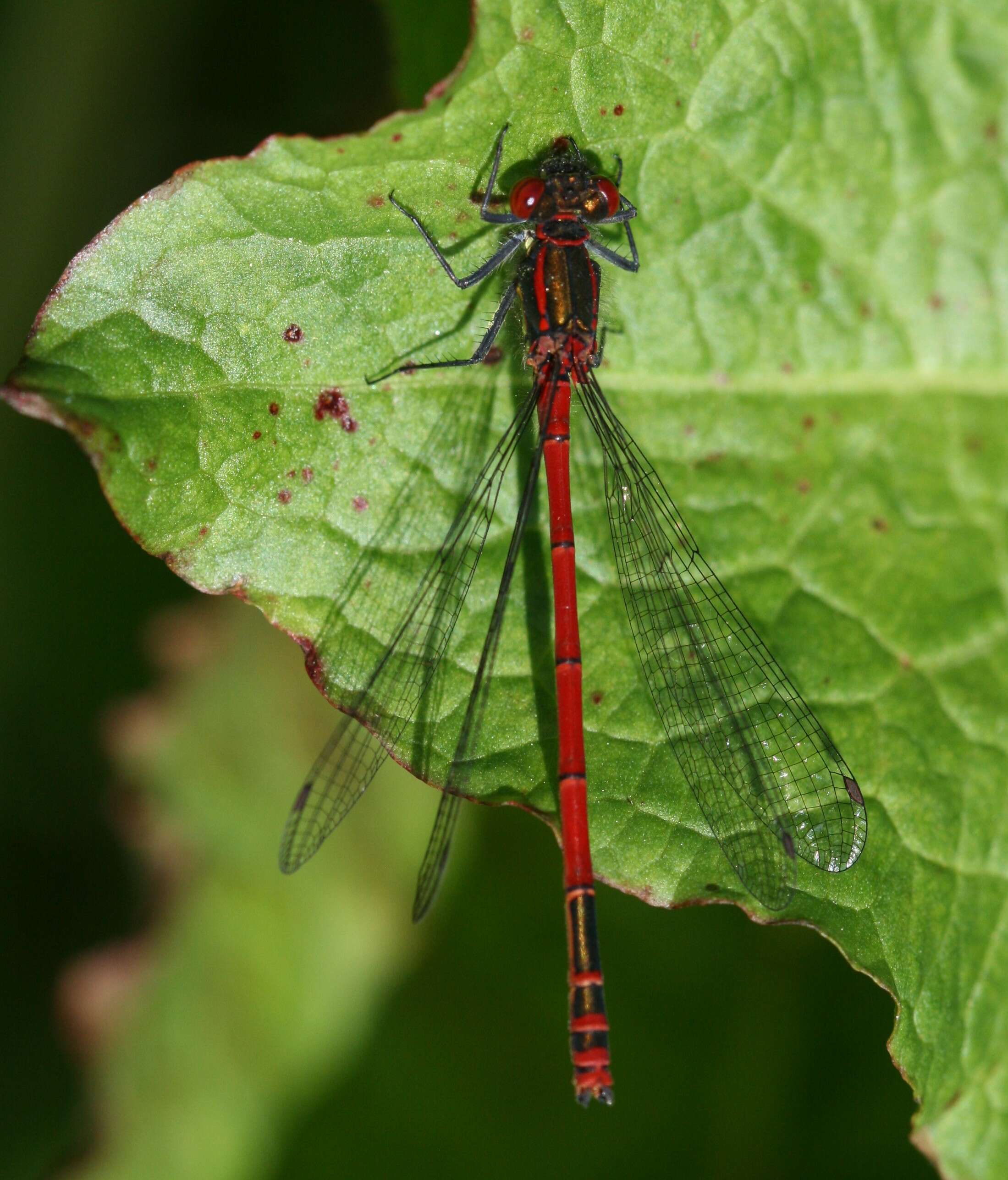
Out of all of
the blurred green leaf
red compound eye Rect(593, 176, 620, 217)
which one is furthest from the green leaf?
the blurred green leaf

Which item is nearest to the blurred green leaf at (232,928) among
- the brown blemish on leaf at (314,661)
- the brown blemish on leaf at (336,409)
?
the brown blemish on leaf at (314,661)

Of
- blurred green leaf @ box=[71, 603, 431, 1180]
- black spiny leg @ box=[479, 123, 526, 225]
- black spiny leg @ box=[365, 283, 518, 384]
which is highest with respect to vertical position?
black spiny leg @ box=[479, 123, 526, 225]

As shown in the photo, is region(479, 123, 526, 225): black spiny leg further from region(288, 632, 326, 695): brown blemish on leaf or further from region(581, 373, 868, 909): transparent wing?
region(288, 632, 326, 695): brown blemish on leaf

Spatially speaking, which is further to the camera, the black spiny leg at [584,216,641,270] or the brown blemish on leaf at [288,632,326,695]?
the black spiny leg at [584,216,641,270]

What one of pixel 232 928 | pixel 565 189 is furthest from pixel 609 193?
pixel 232 928

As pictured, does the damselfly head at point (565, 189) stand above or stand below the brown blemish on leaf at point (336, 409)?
above

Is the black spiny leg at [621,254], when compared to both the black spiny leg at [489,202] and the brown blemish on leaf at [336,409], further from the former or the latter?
the brown blemish on leaf at [336,409]

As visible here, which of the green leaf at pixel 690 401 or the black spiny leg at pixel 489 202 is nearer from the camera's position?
the green leaf at pixel 690 401
